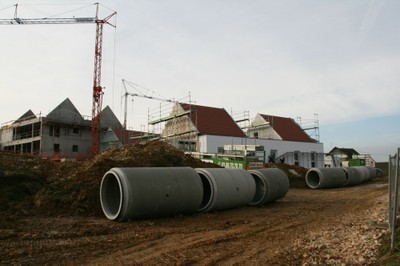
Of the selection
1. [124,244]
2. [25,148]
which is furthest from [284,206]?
[25,148]

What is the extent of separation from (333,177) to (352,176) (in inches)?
141

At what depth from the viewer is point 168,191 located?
925 cm

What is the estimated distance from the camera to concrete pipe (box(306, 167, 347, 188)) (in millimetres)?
22297

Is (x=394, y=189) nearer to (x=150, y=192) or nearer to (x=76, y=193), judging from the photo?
(x=150, y=192)

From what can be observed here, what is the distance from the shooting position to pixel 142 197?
873cm

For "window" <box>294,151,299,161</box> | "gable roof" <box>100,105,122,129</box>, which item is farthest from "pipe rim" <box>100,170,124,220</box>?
"gable roof" <box>100,105,122,129</box>

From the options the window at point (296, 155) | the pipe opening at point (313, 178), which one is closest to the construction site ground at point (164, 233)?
the pipe opening at point (313, 178)

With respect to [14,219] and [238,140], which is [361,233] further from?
[238,140]

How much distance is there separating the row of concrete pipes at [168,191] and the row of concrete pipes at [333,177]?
11.4m

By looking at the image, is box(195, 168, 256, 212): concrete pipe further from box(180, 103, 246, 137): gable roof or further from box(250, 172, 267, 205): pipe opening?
box(180, 103, 246, 137): gable roof

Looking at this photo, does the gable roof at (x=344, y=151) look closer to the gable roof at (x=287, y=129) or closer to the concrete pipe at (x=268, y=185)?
the gable roof at (x=287, y=129)

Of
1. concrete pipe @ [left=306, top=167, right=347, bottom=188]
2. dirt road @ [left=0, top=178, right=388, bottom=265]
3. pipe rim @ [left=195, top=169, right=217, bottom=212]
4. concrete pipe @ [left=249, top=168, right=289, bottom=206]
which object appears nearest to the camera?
dirt road @ [left=0, top=178, right=388, bottom=265]

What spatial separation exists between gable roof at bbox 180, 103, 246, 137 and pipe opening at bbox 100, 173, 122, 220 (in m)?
25.5

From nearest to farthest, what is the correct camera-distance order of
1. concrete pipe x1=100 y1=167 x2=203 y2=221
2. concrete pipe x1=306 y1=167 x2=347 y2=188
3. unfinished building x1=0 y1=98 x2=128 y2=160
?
1. concrete pipe x1=100 y1=167 x2=203 y2=221
2. concrete pipe x1=306 y1=167 x2=347 y2=188
3. unfinished building x1=0 y1=98 x2=128 y2=160
